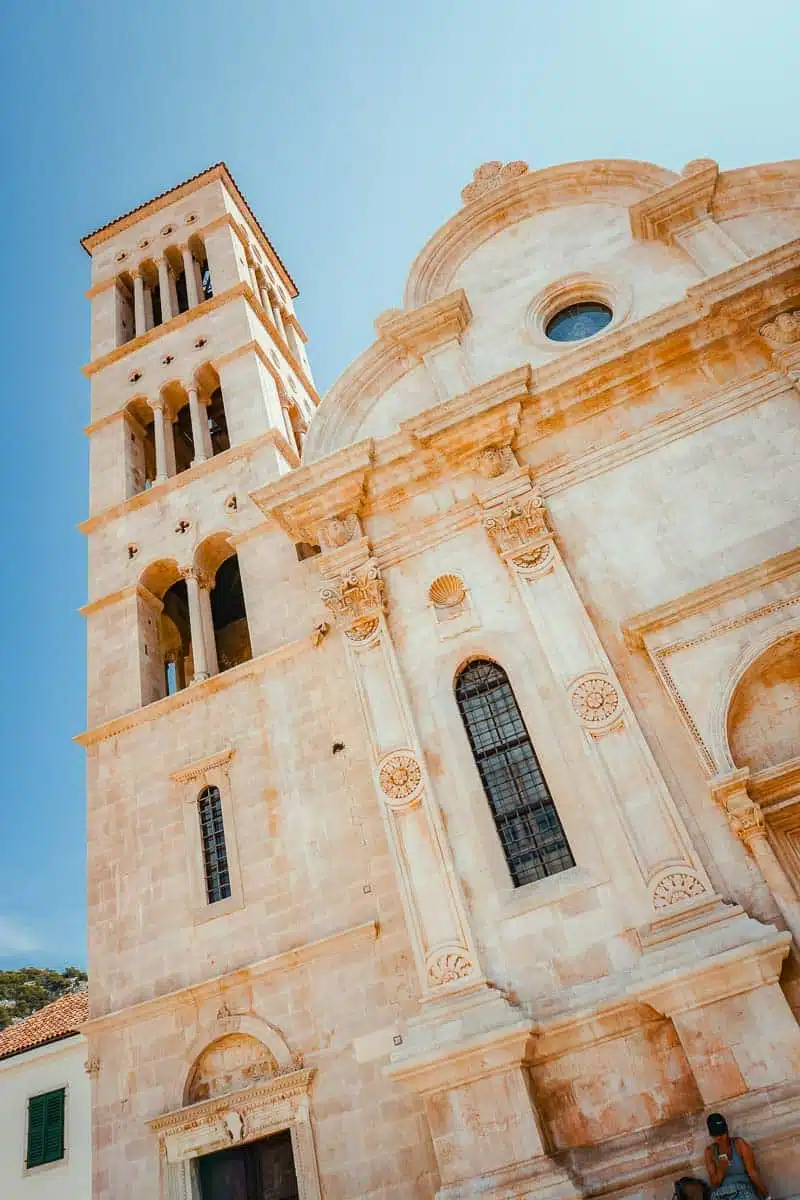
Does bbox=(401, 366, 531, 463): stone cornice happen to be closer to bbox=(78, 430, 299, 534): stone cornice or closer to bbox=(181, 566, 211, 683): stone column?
bbox=(78, 430, 299, 534): stone cornice

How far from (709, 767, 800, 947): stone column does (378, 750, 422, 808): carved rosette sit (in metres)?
3.70

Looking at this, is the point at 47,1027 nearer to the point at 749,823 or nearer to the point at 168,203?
the point at 749,823

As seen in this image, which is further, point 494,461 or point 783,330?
point 494,461

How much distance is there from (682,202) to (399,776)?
1084 cm

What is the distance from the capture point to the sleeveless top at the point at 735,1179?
779cm

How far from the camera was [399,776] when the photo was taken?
38.6 feet

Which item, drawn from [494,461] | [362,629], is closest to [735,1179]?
[362,629]

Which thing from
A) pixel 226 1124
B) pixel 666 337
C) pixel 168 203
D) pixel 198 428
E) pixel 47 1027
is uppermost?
pixel 168 203

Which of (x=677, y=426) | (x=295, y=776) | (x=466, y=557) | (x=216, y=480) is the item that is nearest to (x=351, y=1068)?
(x=295, y=776)

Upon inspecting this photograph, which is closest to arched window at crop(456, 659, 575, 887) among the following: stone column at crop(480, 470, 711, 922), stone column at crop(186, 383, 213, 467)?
stone column at crop(480, 470, 711, 922)

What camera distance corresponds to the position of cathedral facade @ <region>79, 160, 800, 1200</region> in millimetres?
9516

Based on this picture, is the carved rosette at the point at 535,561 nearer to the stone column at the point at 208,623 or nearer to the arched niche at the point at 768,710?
the arched niche at the point at 768,710

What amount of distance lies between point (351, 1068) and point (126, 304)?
2026 cm

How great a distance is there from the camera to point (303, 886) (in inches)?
483
